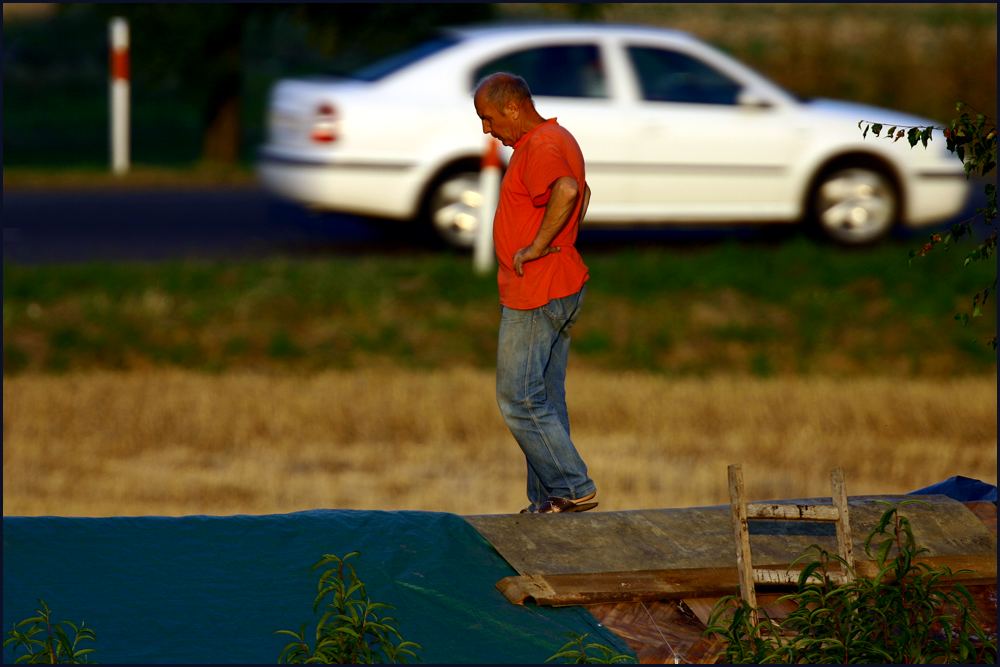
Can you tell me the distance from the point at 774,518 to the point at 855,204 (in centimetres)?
828

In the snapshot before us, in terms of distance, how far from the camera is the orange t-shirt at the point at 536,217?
18.2 ft

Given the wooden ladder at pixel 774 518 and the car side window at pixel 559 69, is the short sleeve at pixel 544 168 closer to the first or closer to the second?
the wooden ladder at pixel 774 518

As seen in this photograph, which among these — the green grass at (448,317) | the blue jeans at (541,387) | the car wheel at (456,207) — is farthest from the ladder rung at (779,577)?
the car wheel at (456,207)

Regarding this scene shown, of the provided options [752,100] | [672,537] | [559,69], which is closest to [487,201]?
[559,69]

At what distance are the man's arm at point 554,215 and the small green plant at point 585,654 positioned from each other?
124 cm

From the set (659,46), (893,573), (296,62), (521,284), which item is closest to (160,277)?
(659,46)

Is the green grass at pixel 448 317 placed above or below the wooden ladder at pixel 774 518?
below

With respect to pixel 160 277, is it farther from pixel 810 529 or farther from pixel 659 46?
pixel 810 529

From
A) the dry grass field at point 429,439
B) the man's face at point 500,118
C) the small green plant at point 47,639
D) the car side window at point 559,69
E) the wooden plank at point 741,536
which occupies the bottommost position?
the dry grass field at point 429,439

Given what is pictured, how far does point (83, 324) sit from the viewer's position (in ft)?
38.5

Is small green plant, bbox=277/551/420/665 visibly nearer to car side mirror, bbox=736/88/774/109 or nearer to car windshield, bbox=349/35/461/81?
car windshield, bbox=349/35/461/81

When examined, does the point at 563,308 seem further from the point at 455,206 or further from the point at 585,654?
the point at 455,206

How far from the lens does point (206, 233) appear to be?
1443cm

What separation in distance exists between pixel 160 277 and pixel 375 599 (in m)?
7.36
